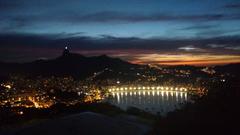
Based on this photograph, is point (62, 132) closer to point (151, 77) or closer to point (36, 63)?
point (36, 63)

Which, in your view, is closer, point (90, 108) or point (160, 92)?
point (90, 108)

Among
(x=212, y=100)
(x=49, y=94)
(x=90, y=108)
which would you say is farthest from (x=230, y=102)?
(x=49, y=94)

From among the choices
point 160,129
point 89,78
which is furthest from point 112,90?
point 160,129

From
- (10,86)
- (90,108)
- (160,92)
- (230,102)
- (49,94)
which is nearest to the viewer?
(230,102)

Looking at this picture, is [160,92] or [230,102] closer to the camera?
[230,102]

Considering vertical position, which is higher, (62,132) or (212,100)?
(212,100)

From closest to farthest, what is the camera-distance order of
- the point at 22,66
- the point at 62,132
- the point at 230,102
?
the point at 230,102 → the point at 62,132 → the point at 22,66

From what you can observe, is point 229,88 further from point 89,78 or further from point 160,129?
point 89,78

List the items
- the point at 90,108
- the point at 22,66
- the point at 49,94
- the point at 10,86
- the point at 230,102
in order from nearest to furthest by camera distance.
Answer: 1. the point at 230,102
2. the point at 90,108
3. the point at 49,94
4. the point at 10,86
5. the point at 22,66

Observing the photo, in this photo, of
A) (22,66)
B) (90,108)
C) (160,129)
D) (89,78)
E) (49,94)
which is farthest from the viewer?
(22,66)
